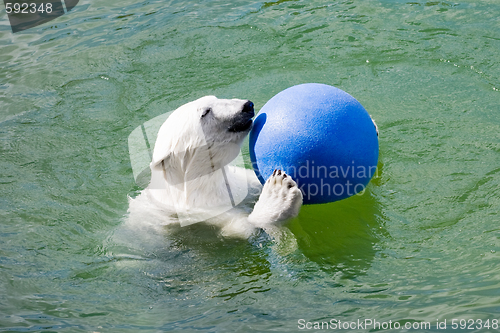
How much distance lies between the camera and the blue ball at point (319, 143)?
14.8ft

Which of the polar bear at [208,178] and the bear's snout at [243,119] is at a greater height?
the bear's snout at [243,119]

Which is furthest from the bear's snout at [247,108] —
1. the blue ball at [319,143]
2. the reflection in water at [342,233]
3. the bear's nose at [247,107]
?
the reflection in water at [342,233]

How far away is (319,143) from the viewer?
4.49 m

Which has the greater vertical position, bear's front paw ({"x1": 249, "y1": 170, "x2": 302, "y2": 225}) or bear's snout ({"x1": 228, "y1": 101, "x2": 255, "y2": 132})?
bear's snout ({"x1": 228, "y1": 101, "x2": 255, "y2": 132})

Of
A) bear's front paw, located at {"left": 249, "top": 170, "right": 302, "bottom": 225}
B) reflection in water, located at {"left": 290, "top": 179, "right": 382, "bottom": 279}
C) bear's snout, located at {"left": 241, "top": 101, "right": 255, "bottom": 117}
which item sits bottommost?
reflection in water, located at {"left": 290, "top": 179, "right": 382, "bottom": 279}

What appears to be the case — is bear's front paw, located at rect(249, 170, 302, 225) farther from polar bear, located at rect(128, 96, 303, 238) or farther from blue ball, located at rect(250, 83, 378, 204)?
blue ball, located at rect(250, 83, 378, 204)

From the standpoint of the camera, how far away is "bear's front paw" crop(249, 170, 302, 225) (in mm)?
4578

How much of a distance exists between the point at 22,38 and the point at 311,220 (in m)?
7.31

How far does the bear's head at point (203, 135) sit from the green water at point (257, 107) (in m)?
0.72

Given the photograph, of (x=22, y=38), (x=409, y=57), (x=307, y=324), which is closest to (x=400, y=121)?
(x=409, y=57)

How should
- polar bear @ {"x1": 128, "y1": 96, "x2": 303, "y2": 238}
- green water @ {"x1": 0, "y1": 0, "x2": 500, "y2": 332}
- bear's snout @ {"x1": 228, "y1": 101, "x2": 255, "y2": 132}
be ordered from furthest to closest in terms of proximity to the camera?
bear's snout @ {"x1": 228, "y1": 101, "x2": 255, "y2": 132}
polar bear @ {"x1": 128, "y1": 96, "x2": 303, "y2": 238}
green water @ {"x1": 0, "y1": 0, "x2": 500, "y2": 332}

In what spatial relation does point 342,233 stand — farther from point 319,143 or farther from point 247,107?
point 247,107

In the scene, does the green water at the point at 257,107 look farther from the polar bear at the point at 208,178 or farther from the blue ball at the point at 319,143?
the blue ball at the point at 319,143

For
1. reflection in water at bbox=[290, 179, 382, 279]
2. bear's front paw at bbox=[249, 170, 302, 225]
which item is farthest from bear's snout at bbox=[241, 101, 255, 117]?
reflection in water at bbox=[290, 179, 382, 279]
